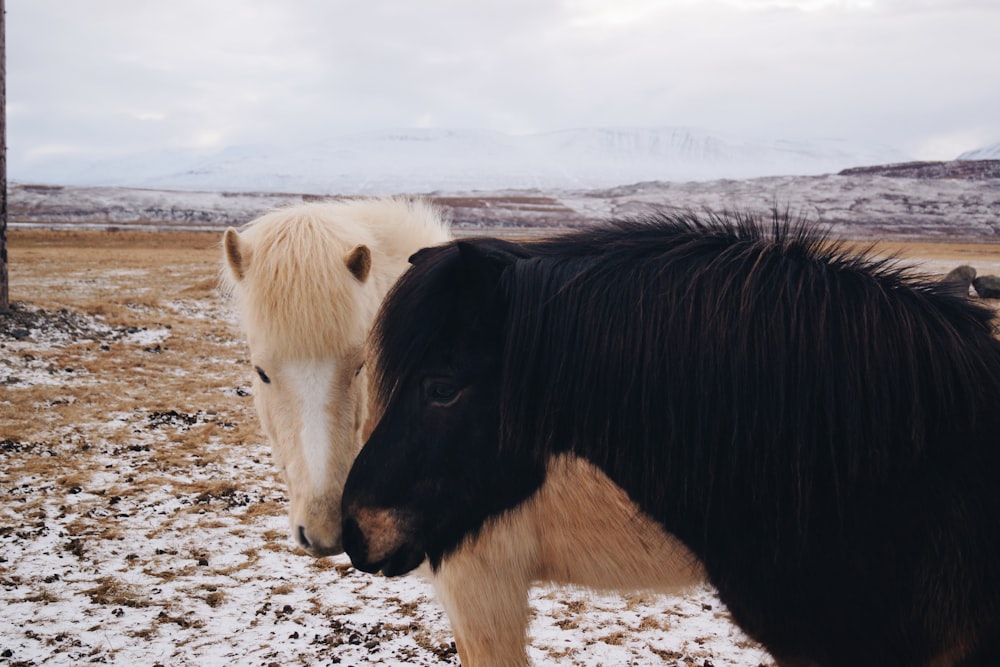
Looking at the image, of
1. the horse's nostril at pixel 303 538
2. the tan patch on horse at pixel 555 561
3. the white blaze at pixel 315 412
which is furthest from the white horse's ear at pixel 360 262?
the tan patch on horse at pixel 555 561

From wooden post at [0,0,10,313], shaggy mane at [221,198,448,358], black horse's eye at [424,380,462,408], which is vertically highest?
wooden post at [0,0,10,313]

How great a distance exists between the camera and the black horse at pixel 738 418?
1.43 m

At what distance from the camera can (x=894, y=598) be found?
4.70ft

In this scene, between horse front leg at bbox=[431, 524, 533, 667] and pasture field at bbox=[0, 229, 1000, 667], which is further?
pasture field at bbox=[0, 229, 1000, 667]

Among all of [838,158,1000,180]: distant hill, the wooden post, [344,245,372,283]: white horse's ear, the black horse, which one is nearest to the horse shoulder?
the black horse

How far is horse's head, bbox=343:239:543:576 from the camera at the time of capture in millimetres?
1685

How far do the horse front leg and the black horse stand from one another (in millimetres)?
481

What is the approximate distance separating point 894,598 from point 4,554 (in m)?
5.61

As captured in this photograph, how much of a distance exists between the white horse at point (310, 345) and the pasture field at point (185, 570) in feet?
5.15

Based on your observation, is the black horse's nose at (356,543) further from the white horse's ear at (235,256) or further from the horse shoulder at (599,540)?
the white horse's ear at (235,256)

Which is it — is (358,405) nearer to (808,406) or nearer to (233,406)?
(808,406)

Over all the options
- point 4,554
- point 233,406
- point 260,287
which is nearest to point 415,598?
point 260,287

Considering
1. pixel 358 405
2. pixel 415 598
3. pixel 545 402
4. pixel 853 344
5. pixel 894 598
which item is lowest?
pixel 415 598

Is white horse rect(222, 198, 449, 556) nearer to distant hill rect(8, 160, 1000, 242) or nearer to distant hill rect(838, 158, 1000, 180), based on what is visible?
distant hill rect(8, 160, 1000, 242)
